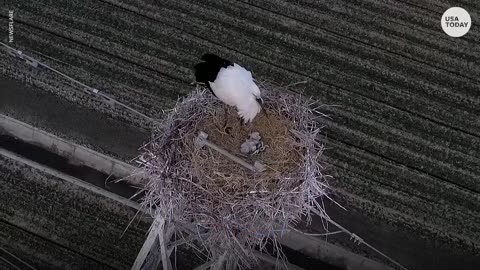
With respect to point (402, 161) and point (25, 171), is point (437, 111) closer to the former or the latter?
point (402, 161)

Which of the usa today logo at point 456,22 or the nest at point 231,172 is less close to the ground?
the usa today logo at point 456,22

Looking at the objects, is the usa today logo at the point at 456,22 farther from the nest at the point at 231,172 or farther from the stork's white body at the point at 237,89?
the stork's white body at the point at 237,89

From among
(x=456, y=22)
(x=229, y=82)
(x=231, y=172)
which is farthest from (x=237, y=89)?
(x=456, y=22)

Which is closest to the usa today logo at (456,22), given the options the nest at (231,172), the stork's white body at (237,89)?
the nest at (231,172)

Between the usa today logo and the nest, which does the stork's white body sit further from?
the usa today logo

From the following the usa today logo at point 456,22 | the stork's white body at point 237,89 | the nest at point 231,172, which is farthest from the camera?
the usa today logo at point 456,22

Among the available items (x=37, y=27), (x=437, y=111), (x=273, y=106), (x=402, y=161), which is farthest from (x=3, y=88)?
(x=437, y=111)

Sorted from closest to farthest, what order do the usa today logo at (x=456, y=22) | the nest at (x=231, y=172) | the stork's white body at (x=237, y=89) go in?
the stork's white body at (x=237, y=89), the nest at (x=231, y=172), the usa today logo at (x=456, y=22)
